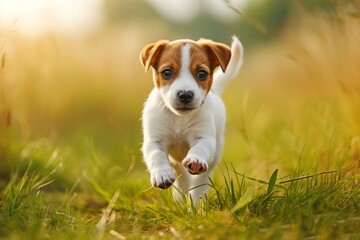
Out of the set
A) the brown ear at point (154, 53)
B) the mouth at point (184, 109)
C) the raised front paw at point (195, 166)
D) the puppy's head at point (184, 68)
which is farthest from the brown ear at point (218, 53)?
the raised front paw at point (195, 166)

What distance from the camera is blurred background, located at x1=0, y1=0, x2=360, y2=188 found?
16.5 ft

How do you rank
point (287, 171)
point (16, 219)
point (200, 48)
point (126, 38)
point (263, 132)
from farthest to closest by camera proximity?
1. point (126, 38)
2. point (263, 132)
3. point (287, 171)
4. point (200, 48)
5. point (16, 219)

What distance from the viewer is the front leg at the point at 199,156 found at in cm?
349

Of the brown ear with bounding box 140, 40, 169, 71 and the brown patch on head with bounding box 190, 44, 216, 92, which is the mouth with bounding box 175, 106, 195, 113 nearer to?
the brown patch on head with bounding box 190, 44, 216, 92

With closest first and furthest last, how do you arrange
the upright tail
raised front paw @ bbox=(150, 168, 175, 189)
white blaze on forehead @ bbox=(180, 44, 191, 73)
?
raised front paw @ bbox=(150, 168, 175, 189) → white blaze on forehead @ bbox=(180, 44, 191, 73) → the upright tail

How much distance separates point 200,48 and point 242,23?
82.4ft

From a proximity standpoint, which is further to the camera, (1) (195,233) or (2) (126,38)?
(2) (126,38)

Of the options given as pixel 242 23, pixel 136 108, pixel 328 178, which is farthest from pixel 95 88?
pixel 242 23

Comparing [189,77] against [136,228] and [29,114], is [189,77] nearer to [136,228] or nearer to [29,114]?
[136,228]

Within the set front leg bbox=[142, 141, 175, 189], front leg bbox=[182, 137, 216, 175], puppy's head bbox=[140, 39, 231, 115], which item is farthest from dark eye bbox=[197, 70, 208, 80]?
front leg bbox=[142, 141, 175, 189]

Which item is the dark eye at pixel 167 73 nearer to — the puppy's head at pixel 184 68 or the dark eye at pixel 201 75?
the puppy's head at pixel 184 68

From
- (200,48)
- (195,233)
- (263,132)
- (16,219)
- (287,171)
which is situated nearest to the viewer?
(195,233)

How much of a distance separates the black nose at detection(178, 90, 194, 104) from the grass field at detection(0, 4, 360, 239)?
1.51ft

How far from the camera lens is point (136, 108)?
9234mm
